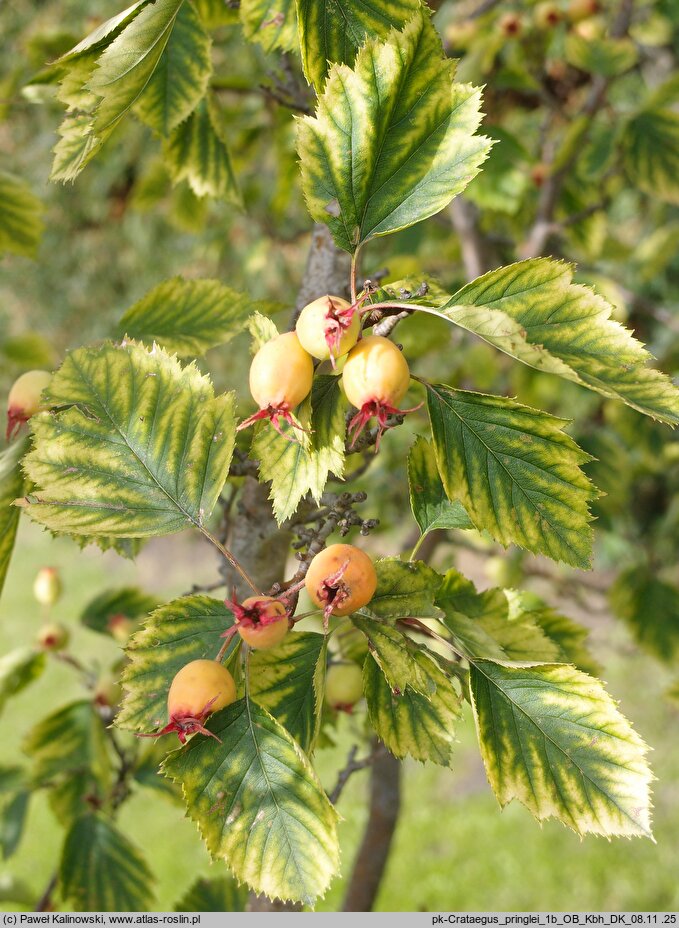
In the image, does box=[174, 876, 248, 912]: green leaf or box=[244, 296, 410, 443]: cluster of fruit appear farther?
box=[174, 876, 248, 912]: green leaf

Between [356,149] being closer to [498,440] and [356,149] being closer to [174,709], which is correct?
[498,440]

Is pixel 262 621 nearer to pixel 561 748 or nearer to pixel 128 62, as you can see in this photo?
pixel 561 748

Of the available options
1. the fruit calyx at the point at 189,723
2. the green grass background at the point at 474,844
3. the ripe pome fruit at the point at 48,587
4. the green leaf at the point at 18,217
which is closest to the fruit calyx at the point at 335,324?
the fruit calyx at the point at 189,723

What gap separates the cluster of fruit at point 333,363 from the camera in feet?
1.44

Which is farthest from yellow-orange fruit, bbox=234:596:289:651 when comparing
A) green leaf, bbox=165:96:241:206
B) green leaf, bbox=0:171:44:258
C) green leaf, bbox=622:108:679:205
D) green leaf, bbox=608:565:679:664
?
green leaf, bbox=608:565:679:664

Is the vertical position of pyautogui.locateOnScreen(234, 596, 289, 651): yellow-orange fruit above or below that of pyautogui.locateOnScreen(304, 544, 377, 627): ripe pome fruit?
below

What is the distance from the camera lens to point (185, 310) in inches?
28.4

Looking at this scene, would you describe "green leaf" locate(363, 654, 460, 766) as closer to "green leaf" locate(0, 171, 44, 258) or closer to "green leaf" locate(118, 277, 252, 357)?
"green leaf" locate(118, 277, 252, 357)

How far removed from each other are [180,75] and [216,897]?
2.76ft

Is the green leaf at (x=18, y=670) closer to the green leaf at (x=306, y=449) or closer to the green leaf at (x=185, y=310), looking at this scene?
the green leaf at (x=185, y=310)

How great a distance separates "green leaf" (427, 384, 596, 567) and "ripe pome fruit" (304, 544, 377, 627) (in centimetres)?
7

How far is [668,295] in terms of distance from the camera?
8.32 ft

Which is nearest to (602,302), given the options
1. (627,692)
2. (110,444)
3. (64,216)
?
(110,444)

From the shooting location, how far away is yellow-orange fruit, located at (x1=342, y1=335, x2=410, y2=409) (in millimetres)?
436
